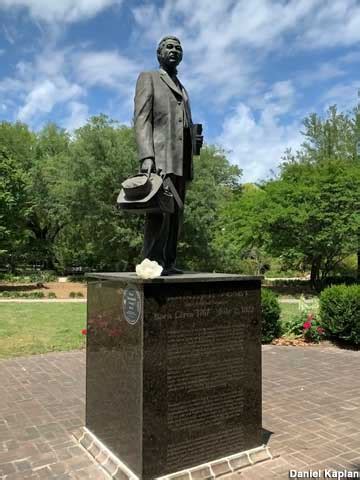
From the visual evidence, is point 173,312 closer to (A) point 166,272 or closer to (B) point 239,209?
(A) point 166,272

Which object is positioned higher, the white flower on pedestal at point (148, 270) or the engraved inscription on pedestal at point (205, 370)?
the white flower on pedestal at point (148, 270)

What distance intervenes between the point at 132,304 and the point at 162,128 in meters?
A: 1.83

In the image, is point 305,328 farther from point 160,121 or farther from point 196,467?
point 160,121

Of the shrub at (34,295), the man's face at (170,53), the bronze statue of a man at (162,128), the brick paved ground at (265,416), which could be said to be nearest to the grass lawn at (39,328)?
the brick paved ground at (265,416)

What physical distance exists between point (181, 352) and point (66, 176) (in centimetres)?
2562

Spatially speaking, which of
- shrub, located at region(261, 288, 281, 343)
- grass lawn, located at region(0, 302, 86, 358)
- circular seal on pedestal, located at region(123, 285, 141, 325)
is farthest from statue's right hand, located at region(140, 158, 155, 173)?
shrub, located at region(261, 288, 281, 343)

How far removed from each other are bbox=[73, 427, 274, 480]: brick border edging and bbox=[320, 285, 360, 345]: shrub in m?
6.25

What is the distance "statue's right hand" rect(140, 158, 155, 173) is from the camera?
441 cm

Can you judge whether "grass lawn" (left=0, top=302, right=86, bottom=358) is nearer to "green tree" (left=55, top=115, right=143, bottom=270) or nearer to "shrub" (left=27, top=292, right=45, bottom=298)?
"shrub" (left=27, top=292, right=45, bottom=298)

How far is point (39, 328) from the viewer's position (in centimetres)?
1212

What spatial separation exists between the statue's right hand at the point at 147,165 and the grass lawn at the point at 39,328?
6.30m

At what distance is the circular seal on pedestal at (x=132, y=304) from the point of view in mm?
3889

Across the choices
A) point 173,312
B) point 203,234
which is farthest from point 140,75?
point 203,234

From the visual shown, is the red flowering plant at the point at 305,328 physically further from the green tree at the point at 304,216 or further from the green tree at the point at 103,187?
the green tree at the point at 103,187
